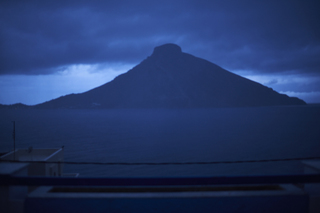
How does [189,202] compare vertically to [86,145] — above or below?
above

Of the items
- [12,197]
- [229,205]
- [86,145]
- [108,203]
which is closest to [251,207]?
[229,205]

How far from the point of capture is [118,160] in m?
47.0

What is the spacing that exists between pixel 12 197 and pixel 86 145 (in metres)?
66.1

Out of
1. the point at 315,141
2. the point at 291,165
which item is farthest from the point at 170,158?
the point at 315,141

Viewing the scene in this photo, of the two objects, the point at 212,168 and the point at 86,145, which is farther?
the point at 86,145

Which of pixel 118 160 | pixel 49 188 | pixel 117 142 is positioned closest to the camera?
pixel 49 188

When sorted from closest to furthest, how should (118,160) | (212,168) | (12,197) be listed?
(12,197) < (212,168) < (118,160)

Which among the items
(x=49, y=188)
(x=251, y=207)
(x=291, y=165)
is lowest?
(x=291, y=165)

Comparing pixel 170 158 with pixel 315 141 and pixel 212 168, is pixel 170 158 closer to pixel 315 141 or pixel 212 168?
pixel 212 168

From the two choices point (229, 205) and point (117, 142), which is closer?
point (229, 205)

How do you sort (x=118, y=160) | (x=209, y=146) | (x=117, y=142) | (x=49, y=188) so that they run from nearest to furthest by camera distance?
(x=49, y=188) < (x=118, y=160) < (x=209, y=146) < (x=117, y=142)

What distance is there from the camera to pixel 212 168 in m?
39.9

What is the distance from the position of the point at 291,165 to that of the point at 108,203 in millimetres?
47157

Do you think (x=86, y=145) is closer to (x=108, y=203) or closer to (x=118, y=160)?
(x=118, y=160)
